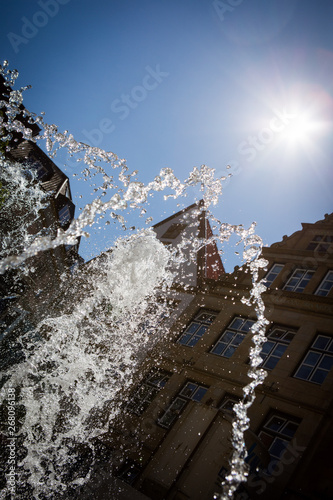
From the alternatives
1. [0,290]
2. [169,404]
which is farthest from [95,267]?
[169,404]

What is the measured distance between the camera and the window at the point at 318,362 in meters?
11.4

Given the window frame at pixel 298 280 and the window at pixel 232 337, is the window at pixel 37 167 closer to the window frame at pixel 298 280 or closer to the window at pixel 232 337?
the window at pixel 232 337

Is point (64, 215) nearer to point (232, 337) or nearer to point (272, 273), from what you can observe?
point (272, 273)

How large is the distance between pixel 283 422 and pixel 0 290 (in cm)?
1764

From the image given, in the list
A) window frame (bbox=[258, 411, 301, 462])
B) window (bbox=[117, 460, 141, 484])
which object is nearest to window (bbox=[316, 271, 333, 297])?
window frame (bbox=[258, 411, 301, 462])

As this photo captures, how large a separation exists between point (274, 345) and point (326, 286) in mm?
4111

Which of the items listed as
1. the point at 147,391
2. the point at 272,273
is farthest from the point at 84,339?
the point at 272,273

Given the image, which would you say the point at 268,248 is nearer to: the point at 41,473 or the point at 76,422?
the point at 76,422

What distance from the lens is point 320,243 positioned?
17219mm

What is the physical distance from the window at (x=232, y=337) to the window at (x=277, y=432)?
3.41 m

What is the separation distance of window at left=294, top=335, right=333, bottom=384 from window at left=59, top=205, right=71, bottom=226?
21599mm

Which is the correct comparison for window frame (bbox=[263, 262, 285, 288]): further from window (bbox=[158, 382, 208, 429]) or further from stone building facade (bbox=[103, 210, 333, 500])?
window (bbox=[158, 382, 208, 429])

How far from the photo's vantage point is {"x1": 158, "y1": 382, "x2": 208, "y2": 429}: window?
40.8 ft

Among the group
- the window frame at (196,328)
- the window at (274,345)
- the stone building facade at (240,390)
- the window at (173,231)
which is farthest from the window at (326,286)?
the window at (173,231)
